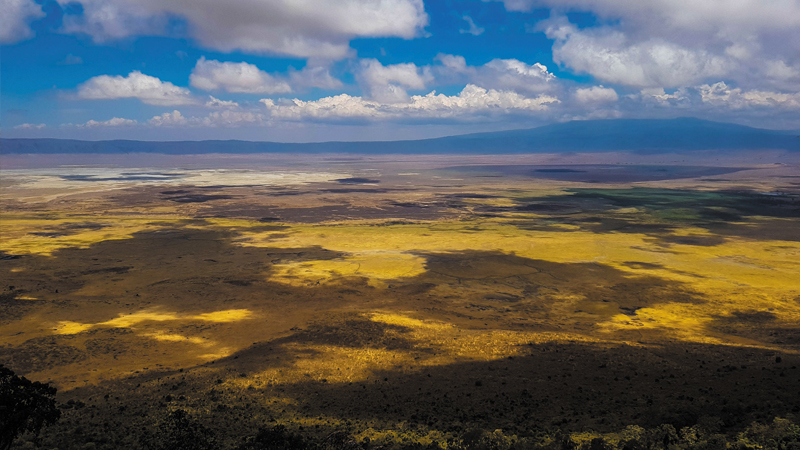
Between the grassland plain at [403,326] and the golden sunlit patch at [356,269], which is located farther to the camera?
the golden sunlit patch at [356,269]

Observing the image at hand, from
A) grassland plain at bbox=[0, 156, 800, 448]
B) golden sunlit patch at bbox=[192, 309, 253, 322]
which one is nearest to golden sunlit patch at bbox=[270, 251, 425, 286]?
grassland plain at bbox=[0, 156, 800, 448]

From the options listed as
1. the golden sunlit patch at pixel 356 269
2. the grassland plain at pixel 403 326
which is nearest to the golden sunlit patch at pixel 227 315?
the grassland plain at pixel 403 326

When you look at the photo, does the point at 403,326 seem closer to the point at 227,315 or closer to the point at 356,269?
the point at 227,315

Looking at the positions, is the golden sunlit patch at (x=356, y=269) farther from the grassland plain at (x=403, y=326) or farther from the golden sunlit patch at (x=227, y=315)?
the golden sunlit patch at (x=227, y=315)

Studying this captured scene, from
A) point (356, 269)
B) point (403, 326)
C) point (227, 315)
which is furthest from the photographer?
point (356, 269)

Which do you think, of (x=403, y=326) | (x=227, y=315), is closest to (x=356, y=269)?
(x=227, y=315)

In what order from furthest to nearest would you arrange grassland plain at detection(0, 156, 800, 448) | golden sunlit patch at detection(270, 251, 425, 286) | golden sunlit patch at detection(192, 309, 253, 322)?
1. golden sunlit patch at detection(270, 251, 425, 286)
2. golden sunlit patch at detection(192, 309, 253, 322)
3. grassland plain at detection(0, 156, 800, 448)

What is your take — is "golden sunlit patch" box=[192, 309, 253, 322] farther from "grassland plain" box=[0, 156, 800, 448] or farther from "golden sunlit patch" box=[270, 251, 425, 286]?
"golden sunlit patch" box=[270, 251, 425, 286]

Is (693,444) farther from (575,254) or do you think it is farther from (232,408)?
(575,254)
